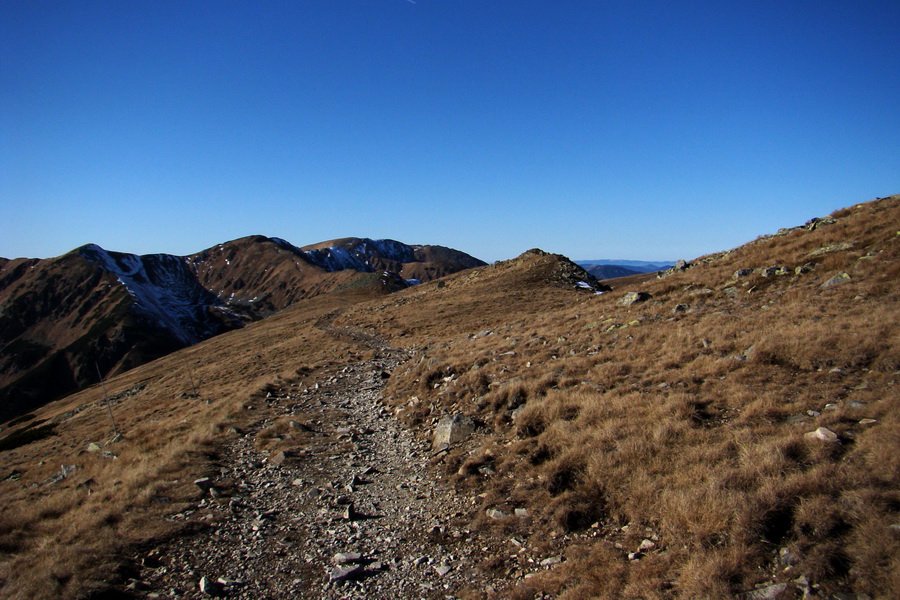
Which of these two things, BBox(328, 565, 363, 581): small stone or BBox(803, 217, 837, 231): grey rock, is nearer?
BBox(328, 565, 363, 581): small stone

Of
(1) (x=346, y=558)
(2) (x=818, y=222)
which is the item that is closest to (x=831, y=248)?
(2) (x=818, y=222)

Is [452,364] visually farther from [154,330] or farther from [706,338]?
[154,330]

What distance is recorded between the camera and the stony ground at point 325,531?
772 cm

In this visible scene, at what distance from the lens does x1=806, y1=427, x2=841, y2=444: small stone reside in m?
7.51

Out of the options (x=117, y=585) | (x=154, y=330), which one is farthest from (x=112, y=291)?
(x=117, y=585)

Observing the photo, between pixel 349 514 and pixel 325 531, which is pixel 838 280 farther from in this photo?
pixel 325 531

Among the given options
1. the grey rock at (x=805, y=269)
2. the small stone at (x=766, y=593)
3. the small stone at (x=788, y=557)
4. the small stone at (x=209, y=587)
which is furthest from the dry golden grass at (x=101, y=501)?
the grey rock at (x=805, y=269)

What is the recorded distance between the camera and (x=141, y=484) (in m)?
12.0

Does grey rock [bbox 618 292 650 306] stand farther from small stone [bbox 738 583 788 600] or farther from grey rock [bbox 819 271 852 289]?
small stone [bbox 738 583 788 600]

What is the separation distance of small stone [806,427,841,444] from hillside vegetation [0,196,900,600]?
33mm

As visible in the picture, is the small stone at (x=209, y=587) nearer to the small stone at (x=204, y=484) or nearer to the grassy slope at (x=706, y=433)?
the small stone at (x=204, y=484)

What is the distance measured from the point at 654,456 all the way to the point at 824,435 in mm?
2847

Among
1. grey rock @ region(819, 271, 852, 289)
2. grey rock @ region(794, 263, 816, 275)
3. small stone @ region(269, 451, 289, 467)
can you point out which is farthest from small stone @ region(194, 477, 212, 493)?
grey rock @ region(794, 263, 816, 275)

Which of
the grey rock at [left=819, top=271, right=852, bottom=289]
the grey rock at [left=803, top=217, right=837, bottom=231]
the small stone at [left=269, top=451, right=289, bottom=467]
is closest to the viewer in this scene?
the small stone at [left=269, top=451, right=289, bottom=467]
